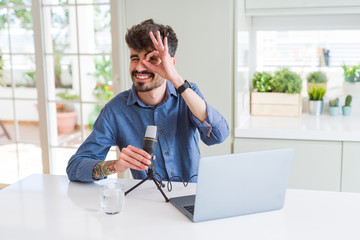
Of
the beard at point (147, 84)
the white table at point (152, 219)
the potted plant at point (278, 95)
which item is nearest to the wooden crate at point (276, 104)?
the potted plant at point (278, 95)

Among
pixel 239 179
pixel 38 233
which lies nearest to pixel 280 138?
A: pixel 239 179

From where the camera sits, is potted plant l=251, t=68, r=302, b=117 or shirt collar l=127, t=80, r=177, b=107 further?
potted plant l=251, t=68, r=302, b=117

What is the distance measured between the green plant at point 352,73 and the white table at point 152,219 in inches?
76.1

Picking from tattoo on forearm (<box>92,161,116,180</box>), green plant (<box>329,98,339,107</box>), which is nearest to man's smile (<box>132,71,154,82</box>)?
tattoo on forearm (<box>92,161,116,180</box>)

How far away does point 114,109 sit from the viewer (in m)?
1.97

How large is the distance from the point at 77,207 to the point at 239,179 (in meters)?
0.59

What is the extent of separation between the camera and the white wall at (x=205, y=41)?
2.80 metres

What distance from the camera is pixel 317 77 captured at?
3.30 metres

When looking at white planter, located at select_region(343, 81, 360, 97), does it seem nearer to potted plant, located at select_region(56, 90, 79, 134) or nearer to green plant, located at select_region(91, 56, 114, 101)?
green plant, located at select_region(91, 56, 114, 101)

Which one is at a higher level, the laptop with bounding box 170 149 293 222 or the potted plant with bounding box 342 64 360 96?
the potted plant with bounding box 342 64 360 96

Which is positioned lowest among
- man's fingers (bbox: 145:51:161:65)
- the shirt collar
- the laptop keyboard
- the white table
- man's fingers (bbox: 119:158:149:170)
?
→ the white table

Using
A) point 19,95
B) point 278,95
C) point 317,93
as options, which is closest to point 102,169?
point 278,95

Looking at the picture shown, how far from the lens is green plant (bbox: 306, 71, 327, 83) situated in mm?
3299

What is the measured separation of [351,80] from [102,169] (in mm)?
2387
